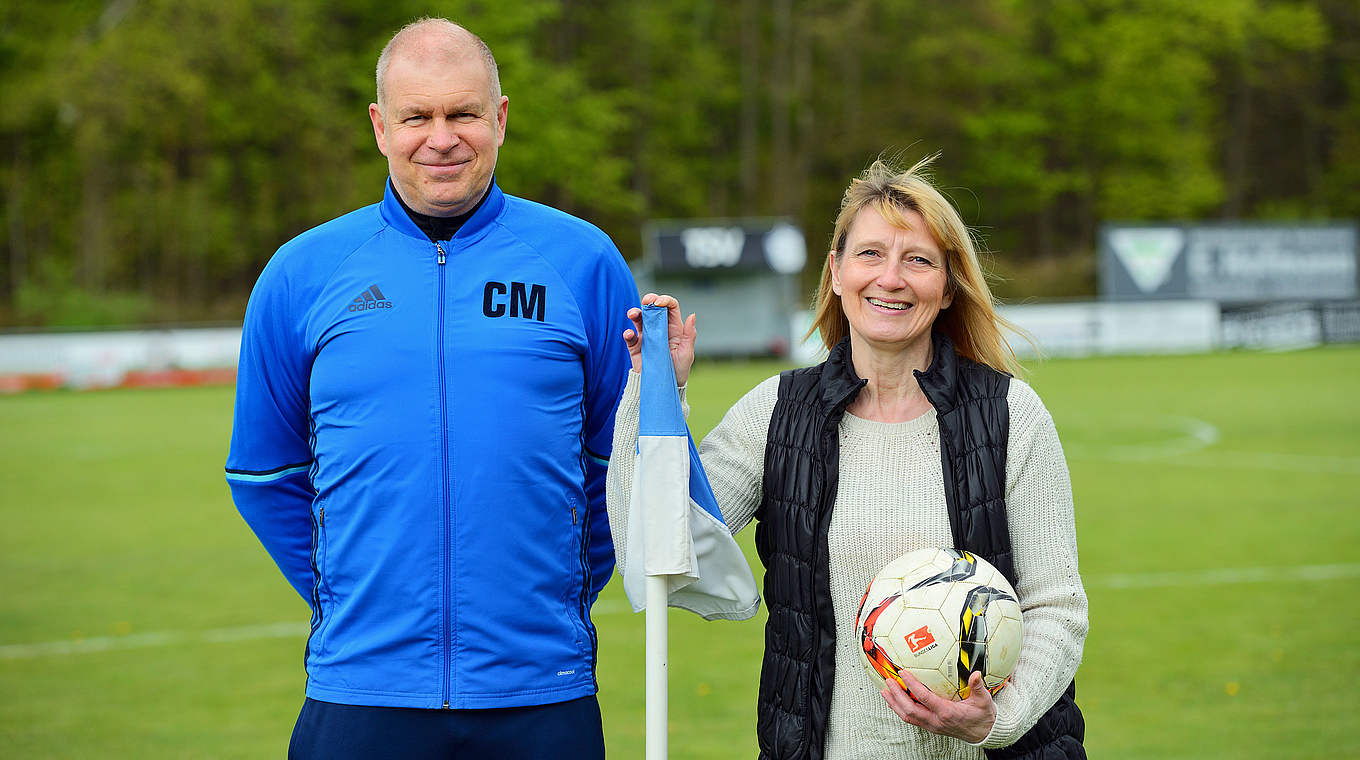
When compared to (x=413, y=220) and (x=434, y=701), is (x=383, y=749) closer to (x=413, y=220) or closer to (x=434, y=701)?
(x=434, y=701)

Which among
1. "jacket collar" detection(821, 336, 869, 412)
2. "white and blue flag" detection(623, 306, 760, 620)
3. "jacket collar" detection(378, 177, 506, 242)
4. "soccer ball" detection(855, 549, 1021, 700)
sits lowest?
"soccer ball" detection(855, 549, 1021, 700)

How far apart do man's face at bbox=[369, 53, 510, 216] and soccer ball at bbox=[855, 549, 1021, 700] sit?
→ 1228 mm

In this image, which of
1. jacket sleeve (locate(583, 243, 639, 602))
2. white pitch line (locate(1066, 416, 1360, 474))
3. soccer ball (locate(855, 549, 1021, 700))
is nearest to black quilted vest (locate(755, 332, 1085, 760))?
soccer ball (locate(855, 549, 1021, 700))

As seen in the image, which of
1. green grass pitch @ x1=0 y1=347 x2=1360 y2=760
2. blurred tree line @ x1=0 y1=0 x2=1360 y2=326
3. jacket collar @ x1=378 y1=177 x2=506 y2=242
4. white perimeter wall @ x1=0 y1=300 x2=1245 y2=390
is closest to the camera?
jacket collar @ x1=378 y1=177 x2=506 y2=242

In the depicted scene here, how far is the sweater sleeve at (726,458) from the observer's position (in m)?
3.03

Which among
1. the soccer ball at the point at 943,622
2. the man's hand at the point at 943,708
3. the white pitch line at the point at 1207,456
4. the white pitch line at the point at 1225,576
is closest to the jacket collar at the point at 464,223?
the soccer ball at the point at 943,622

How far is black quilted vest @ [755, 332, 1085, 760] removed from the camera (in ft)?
9.70

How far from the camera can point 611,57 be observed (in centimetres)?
5409

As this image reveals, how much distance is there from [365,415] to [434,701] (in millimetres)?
605

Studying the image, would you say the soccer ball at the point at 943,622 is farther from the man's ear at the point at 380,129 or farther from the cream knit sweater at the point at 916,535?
the man's ear at the point at 380,129

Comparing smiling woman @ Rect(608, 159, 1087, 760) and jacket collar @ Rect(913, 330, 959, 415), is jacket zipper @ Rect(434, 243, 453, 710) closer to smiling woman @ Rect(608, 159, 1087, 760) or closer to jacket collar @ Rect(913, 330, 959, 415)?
smiling woman @ Rect(608, 159, 1087, 760)

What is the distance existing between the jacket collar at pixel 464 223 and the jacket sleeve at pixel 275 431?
0.89ft

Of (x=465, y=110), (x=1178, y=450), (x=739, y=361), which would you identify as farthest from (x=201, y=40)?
(x=465, y=110)

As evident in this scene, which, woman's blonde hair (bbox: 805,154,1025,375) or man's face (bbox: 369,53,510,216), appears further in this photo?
woman's blonde hair (bbox: 805,154,1025,375)
